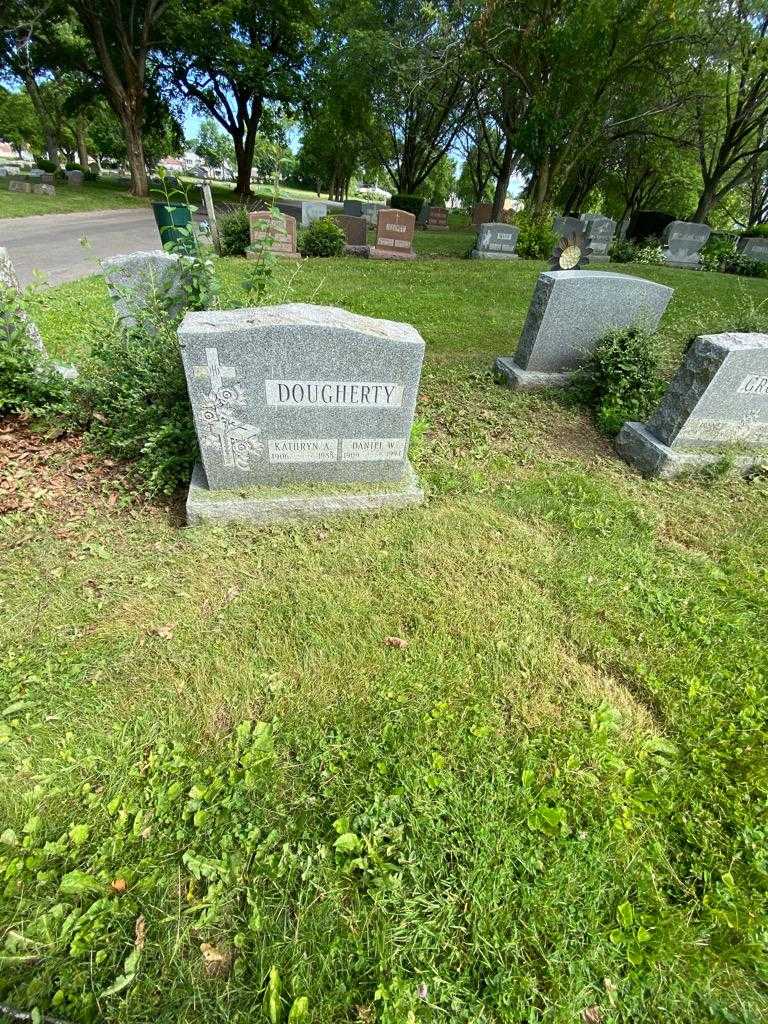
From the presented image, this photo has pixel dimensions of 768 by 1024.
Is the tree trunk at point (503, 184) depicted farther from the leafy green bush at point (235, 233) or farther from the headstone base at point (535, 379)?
the headstone base at point (535, 379)

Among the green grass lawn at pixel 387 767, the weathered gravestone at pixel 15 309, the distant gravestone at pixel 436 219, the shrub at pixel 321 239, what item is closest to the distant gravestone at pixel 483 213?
the distant gravestone at pixel 436 219

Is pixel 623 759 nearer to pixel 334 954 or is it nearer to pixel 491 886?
pixel 491 886

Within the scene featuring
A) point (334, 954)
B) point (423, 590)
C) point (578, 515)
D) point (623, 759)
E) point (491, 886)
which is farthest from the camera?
point (578, 515)

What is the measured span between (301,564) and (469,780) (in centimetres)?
152

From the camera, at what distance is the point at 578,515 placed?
336cm

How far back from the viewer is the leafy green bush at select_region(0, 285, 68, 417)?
11.2ft

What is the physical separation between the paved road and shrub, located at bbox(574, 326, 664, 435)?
704 cm

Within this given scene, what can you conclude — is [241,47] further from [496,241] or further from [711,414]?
[711,414]

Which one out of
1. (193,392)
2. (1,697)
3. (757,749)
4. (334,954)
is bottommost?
(1,697)

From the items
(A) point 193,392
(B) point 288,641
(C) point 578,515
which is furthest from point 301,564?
(C) point 578,515

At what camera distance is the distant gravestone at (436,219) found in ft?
82.3

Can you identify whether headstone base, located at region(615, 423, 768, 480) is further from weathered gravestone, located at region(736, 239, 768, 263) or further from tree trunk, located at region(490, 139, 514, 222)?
tree trunk, located at region(490, 139, 514, 222)

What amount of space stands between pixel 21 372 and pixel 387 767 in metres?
3.87

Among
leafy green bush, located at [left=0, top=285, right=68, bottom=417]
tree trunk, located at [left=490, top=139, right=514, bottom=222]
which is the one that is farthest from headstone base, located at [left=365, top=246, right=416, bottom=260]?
tree trunk, located at [left=490, top=139, right=514, bottom=222]
